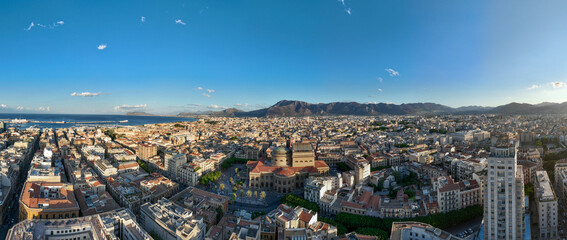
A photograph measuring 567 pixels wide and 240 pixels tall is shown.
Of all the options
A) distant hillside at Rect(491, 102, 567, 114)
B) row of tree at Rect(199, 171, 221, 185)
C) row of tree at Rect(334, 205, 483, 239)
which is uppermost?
distant hillside at Rect(491, 102, 567, 114)

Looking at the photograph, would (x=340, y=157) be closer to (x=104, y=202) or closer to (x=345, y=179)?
(x=345, y=179)

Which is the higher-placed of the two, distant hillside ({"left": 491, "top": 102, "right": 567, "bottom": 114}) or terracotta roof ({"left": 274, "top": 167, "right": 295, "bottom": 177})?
distant hillside ({"left": 491, "top": 102, "right": 567, "bottom": 114})

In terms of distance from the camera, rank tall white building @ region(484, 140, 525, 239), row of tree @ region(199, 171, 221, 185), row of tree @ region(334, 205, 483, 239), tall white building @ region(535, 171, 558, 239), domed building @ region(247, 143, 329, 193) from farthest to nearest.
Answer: row of tree @ region(199, 171, 221, 185), domed building @ region(247, 143, 329, 193), row of tree @ region(334, 205, 483, 239), tall white building @ region(535, 171, 558, 239), tall white building @ region(484, 140, 525, 239)

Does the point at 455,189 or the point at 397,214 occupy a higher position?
the point at 455,189

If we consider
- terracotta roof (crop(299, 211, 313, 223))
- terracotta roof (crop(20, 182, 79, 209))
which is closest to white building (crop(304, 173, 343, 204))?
terracotta roof (crop(299, 211, 313, 223))

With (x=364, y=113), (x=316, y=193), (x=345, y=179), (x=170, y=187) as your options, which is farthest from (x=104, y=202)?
(x=364, y=113)

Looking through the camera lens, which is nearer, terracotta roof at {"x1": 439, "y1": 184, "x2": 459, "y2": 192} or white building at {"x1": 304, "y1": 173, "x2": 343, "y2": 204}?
terracotta roof at {"x1": 439, "y1": 184, "x2": 459, "y2": 192}

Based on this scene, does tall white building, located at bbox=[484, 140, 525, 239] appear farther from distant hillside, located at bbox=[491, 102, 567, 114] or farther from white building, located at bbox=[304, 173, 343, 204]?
distant hillside, located at bbox=[491, 102, 567, 114]

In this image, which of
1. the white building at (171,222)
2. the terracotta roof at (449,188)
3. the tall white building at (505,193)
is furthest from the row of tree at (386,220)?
the white building at (171,222)

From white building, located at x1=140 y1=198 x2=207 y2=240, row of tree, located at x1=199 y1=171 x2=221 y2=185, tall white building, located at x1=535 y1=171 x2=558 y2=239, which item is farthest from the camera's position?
row of tree, located at x1=199 y1=171 x2=221 y2=185
